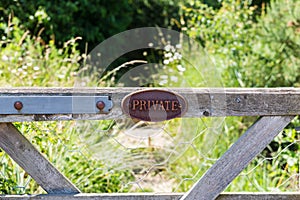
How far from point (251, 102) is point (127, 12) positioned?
5.54 m

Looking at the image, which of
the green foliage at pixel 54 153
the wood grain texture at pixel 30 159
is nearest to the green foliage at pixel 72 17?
the green foliage at pixel 54 153

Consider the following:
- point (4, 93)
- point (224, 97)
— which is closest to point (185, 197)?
point (224, 97)

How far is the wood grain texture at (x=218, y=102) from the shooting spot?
2.10 meters

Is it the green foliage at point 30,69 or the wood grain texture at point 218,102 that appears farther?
the green foliage at point 30,69

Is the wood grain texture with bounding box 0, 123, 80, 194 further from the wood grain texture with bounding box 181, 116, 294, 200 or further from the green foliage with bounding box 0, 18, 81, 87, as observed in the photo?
the green foliage with bounding box 0, 18, 81, 87

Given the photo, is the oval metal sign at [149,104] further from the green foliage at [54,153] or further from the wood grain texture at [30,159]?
the green foliage at [54,153]

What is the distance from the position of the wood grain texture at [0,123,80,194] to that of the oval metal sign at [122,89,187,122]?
15.3 inches

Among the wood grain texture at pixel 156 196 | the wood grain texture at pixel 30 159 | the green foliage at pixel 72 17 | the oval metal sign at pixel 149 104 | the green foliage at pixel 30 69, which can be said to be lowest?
the wood grain texture at pixel 156 196

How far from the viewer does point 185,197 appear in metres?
2.18

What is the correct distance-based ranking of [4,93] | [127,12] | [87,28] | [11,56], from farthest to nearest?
[127,12]
[87,28]
[11,56]
[4,93]

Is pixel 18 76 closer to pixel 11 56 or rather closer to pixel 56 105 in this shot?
pixel 11 56

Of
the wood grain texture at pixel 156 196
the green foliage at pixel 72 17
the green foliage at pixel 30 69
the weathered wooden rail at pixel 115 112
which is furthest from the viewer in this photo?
the green foliage at pixel 72 17

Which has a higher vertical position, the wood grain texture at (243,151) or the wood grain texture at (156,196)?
the wood grain texture at (243,151)

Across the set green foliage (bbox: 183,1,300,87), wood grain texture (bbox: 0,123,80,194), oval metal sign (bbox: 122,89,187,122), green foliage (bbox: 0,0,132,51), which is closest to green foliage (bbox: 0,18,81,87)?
green foliage (bbox: 0,0,132,51)
